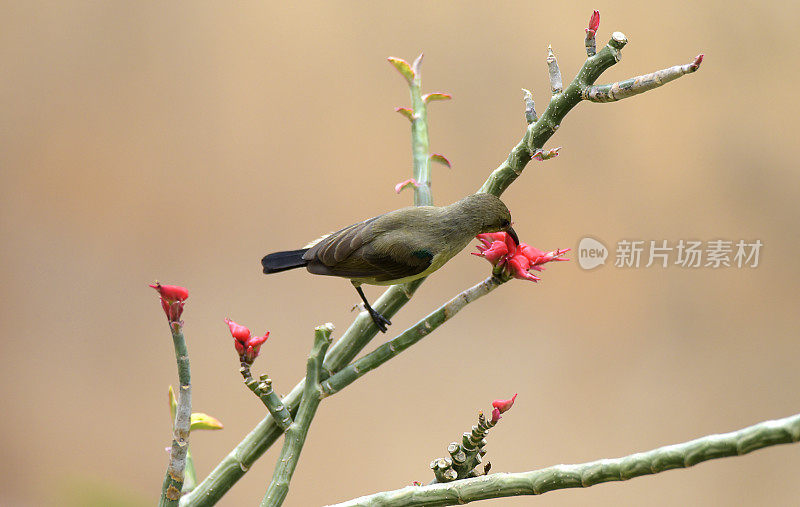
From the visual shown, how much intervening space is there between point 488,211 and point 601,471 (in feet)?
1.06

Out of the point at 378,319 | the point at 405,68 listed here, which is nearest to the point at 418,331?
the point at 378,319

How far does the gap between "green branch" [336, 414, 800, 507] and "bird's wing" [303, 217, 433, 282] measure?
254mm

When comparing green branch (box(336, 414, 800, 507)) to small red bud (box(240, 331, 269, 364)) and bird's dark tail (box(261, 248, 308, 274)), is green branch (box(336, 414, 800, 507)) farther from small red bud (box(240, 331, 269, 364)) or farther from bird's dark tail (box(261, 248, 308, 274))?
bird's dark tail (box(261, 248, 308, 274))

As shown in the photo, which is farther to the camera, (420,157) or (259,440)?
(420,157)

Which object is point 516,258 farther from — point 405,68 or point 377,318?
point 405,68

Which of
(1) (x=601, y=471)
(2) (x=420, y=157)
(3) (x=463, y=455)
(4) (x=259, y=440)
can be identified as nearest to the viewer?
(1) (x=601, y=471)

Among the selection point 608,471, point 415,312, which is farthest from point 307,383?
point 415,312

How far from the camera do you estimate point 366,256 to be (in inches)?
31.4

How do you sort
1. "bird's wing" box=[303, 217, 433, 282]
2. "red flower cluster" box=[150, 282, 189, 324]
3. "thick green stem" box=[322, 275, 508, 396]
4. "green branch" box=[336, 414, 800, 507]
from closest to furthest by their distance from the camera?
"green branch" box=[336, 414, 800, 507] → "red flower cluster" box=[150, 282, 189, 324] → "thick green stem" box=[322, 275, 508, 396] → "bird's wing" box=[303, 217, 433, 282]

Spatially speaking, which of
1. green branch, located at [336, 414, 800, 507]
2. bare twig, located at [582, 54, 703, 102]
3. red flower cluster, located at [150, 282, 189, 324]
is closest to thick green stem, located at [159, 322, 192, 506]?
red flower cluster, located at [150, 282, 189, 324]

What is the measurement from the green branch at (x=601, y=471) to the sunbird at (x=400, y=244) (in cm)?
20

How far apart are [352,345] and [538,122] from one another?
29 cm

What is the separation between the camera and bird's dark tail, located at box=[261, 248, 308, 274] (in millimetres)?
804

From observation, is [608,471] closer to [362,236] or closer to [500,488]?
[500,488]
